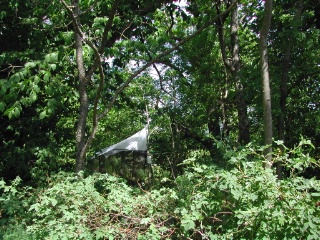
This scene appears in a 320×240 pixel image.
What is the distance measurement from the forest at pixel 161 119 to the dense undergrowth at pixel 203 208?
0.05ft

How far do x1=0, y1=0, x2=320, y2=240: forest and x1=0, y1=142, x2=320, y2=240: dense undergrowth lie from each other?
1cm

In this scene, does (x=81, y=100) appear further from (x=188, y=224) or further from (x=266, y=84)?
(x=188, y=224)

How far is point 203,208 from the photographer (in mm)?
3436

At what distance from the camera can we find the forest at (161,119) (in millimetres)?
3295

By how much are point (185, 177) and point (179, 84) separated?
6.04 m

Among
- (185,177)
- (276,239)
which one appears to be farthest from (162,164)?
(276,239)

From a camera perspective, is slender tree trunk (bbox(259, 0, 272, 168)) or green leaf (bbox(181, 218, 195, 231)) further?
slender tree trunk (bbox(259, 0, 272, 168))

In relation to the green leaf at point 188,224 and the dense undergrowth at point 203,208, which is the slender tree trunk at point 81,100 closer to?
the dense undergrowth at point 203,208

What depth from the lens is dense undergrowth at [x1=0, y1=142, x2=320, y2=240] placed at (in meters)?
2.96

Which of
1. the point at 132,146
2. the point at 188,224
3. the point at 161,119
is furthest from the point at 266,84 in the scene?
the point at 132,146

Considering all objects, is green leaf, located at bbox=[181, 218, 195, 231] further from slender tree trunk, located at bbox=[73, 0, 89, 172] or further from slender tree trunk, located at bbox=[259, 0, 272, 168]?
slender tree trunk, located at bbox=[73, 0, 89, 172]

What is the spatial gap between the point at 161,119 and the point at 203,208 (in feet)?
20.2

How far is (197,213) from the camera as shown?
10.5 ft

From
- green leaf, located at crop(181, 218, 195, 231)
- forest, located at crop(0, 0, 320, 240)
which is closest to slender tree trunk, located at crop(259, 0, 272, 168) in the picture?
forest, located at crop(0, 0, 320, 240)
